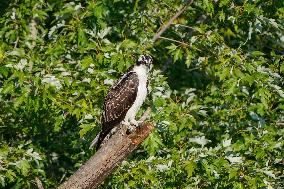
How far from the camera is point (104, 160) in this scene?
19.6 ft

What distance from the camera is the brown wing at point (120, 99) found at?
736cm

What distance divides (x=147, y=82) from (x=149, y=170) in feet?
3.86

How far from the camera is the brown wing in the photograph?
7.36 meters

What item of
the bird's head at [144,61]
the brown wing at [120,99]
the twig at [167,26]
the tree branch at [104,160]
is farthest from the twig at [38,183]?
the twig at [167,26]

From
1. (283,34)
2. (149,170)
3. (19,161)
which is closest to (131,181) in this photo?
(149,170)

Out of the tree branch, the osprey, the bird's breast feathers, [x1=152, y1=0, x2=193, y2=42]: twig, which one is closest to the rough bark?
the tree branch

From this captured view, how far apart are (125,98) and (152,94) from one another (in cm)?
45

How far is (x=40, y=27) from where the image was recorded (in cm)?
936

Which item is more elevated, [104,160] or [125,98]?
[125,98]

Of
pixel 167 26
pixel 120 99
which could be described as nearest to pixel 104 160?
pixel 120 99

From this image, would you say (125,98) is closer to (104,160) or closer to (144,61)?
(144,61)

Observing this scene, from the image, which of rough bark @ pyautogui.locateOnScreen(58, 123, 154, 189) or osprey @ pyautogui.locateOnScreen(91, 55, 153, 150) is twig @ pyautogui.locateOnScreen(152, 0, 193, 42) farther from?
rough bark @ pyautogui.locateOnScreen(58, 123, 154, 189)

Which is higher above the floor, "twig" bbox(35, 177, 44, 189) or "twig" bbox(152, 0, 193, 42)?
"twig" bbox(152, 0, 193, 42)

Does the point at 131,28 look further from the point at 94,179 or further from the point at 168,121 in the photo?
the point at 94,179
